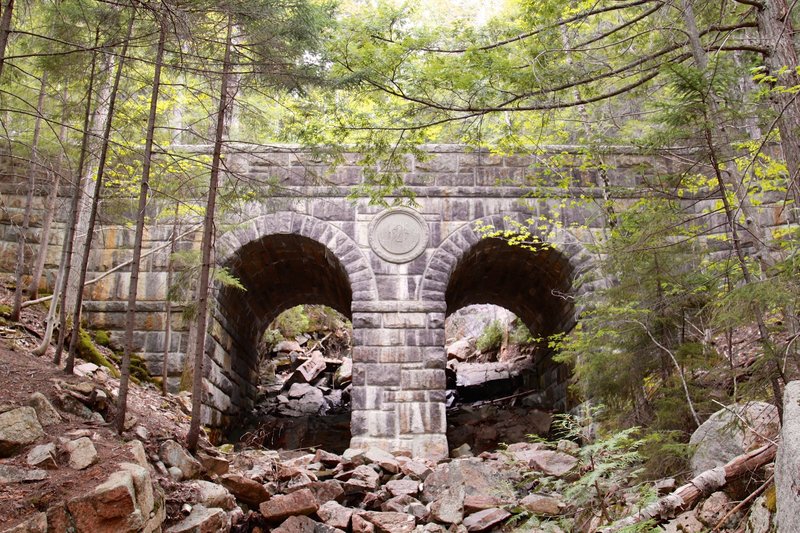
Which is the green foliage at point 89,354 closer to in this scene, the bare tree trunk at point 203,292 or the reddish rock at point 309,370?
the bare tree trunk at point 203,292

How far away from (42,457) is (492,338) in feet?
57.3

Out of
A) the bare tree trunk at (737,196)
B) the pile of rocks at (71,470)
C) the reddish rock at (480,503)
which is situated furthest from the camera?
the reddish rock at (480,503)

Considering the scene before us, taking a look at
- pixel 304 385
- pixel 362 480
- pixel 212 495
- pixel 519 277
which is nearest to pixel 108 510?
pixel 212 495

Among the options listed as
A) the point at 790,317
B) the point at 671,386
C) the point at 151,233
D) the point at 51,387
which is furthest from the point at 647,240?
the point at 151,233

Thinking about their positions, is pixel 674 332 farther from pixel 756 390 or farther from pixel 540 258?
pixel 540 258

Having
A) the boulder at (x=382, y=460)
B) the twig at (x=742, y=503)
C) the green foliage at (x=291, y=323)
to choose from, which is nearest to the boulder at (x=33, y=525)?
the twig at (x=742, y=503)

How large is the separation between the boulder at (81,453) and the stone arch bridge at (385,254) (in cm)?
512

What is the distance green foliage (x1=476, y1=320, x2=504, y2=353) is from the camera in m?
21.1

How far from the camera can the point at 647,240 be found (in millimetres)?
6133

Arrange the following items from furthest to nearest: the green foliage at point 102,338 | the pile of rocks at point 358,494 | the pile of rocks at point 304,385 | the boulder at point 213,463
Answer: the pile of rocks at point 304,385 < the green foliage at point 102,338 < the boulder at point 213,463 < the pile of rocks at point 358,494

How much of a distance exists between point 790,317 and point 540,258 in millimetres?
6833

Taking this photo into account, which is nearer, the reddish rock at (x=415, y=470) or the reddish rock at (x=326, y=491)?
the reddish rock at (x=326, y=491)

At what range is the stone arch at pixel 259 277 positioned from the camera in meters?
11.1

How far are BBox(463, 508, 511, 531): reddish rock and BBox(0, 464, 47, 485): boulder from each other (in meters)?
4.05
